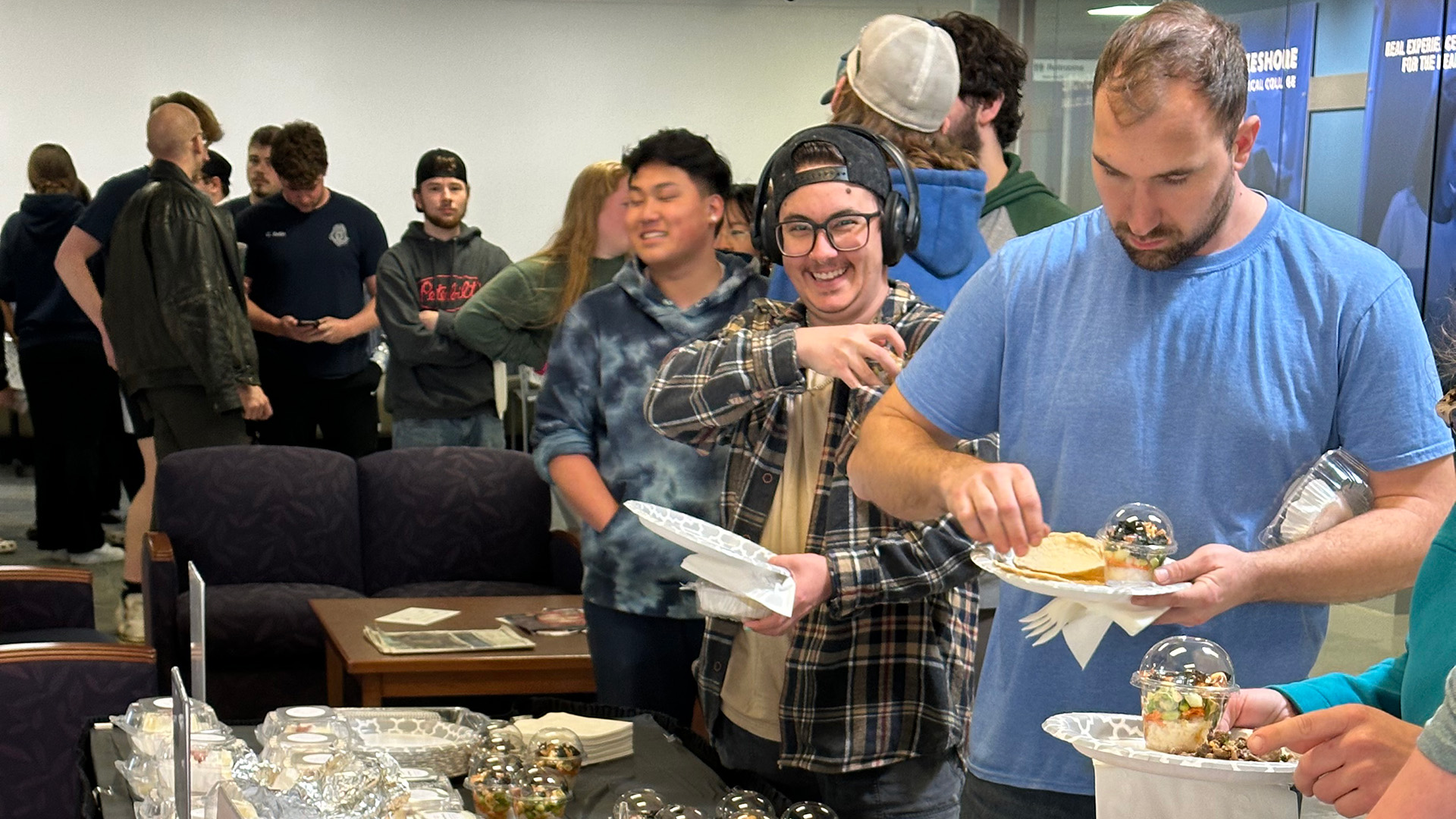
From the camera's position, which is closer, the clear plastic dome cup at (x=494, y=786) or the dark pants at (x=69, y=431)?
the clear plastic dome cup at (x=494, y=786)

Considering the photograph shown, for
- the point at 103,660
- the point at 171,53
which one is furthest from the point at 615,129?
the point at 103,660

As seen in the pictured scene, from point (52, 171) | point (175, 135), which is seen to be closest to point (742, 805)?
point (175, 135)

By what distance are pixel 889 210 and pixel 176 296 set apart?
12.0 ft

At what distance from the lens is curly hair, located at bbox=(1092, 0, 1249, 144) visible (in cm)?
160

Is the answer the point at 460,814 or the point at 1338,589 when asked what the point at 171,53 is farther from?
the point at 1338,589

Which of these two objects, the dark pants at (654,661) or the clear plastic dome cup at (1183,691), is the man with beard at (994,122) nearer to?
the dark pants at (654,661)

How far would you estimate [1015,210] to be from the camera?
2.93 meters

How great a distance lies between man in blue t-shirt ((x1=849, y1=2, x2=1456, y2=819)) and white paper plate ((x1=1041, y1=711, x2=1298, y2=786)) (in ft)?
0.51

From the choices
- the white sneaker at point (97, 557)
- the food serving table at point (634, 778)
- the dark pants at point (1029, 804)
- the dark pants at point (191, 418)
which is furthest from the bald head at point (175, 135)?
the dark pants at point (1029, 804)

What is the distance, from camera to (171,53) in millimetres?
9719

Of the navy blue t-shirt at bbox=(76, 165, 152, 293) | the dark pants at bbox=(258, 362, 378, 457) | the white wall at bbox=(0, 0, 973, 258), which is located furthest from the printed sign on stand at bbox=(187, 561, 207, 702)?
the white wall at bbox=(0, 0, 973, 258)

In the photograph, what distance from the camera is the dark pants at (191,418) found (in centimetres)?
543

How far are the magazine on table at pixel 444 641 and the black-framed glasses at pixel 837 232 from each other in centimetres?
176

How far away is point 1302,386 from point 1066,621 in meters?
0.36
